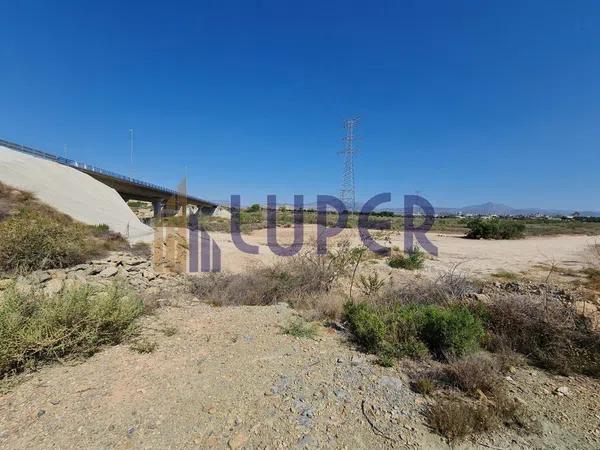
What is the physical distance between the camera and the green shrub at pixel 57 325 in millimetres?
3451

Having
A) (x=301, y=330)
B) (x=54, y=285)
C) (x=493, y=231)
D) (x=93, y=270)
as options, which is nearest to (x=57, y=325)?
(x=301, y=330)

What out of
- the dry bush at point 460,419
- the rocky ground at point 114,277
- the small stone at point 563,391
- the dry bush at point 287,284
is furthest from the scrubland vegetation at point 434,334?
the rocky ground at point 114,277

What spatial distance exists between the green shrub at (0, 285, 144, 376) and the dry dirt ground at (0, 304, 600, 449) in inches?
9.0

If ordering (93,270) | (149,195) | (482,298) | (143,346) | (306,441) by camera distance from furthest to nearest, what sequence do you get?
(149,195) < (93,270) < (482,298) < (143,346) < (306,441)

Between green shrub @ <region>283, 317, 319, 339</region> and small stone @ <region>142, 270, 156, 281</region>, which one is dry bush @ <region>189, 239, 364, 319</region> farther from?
small stone @ <region>142, 270, 156, 281</region>

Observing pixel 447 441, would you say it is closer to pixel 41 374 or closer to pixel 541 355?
pixel 541 355

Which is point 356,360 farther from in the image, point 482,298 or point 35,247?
point 35,247

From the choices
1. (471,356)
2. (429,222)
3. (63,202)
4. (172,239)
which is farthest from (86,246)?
(429,222)

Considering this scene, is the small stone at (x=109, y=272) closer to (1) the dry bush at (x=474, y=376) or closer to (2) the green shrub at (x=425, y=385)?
(2) the green shrub at (x=425, y=385)

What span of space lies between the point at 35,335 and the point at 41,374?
43 centimetres

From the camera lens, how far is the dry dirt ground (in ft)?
8.55

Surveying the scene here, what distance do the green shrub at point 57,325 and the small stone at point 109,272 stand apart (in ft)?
12.4

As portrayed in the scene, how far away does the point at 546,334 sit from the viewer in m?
4.23

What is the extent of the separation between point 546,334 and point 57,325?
633 cm
